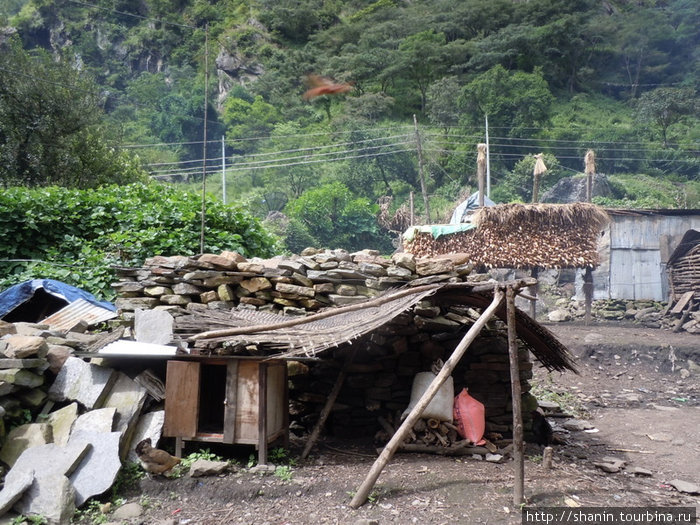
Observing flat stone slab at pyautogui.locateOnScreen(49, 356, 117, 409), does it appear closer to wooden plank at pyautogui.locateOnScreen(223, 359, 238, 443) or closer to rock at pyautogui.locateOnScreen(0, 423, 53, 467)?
rock at pyautogui.locateOnScreen(0, 423, 53, 467)

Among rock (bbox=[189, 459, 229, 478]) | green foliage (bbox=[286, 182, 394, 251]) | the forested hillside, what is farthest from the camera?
the forested hillside

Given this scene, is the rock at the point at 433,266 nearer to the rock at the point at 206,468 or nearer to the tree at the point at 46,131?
the rock at the point at 206,468

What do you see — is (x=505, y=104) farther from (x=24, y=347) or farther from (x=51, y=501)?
(x=51, y=501)

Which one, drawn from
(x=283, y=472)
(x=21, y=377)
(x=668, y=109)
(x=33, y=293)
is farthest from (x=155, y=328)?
(x=668, y=109)

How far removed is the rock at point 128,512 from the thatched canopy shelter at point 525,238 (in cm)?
1011

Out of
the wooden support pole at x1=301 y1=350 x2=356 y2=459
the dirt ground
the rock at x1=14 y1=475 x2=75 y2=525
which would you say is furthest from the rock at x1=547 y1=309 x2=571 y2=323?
the rock at x1=14 y1=475 x2=75 y2=525

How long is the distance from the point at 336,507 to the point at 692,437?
6.19 metres

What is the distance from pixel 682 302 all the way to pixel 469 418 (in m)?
13.5

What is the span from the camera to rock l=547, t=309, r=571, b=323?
57.6 ft

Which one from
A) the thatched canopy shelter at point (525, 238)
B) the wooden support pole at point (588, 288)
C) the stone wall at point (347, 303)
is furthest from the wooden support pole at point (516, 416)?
the wooden support pole at point (588, 288)

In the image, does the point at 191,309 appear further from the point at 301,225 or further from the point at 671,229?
the point at 301,225

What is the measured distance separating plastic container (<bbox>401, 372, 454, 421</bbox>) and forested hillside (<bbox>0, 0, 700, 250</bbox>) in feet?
56.1

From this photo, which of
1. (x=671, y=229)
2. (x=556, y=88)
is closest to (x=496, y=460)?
(x=671, y=229)

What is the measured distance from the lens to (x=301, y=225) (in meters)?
28.0
